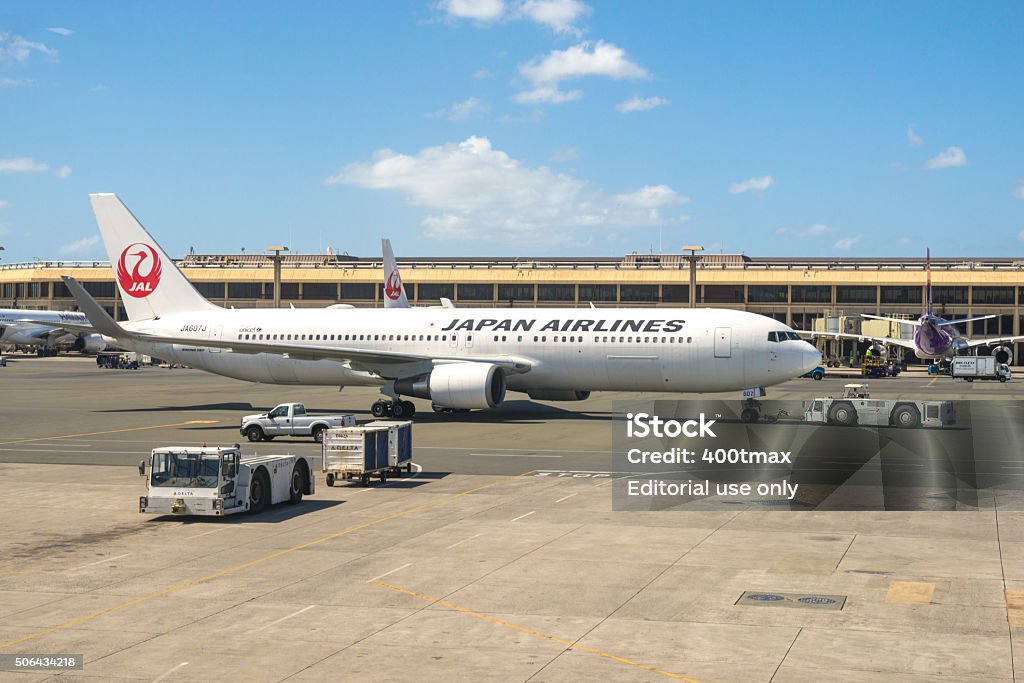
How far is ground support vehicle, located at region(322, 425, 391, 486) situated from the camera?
32.2 metres

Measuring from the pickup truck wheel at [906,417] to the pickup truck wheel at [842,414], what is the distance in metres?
1.74

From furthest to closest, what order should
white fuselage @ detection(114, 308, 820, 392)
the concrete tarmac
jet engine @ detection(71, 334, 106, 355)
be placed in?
jet engine @ detection(71, 334, 106, 355)
white fuselage @ detection(114, 308, 820, 392)
the concrete tarmac

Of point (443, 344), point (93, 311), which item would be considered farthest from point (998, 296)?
point (93, 311)

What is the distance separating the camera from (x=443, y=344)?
56.2 m

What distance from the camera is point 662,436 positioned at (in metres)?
44.6

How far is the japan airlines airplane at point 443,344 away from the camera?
50531mm

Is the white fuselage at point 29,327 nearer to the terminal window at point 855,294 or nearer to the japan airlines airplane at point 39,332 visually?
the japan airlines airplane at point 39,332

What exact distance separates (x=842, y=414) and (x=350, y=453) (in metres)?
24.3

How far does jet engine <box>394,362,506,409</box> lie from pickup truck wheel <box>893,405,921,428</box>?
17.7m

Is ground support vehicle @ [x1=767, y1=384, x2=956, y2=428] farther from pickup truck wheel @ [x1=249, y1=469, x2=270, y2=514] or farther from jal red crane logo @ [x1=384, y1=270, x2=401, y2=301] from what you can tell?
jal red crane logo @ [x1=384, y1=270, x2=401, y2=301]

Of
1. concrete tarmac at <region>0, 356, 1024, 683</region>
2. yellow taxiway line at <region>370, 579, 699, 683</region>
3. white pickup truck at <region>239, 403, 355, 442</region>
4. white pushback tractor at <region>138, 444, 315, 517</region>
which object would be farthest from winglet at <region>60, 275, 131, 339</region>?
yellow taxiway line at <region>370, 579, 699, 683</region>

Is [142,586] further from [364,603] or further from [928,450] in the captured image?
[928,450]

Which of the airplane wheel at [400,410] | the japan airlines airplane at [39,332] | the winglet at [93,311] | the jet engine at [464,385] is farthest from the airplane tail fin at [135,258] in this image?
the japan airlines airplane at [39,332]

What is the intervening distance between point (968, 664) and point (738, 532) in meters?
10.1
